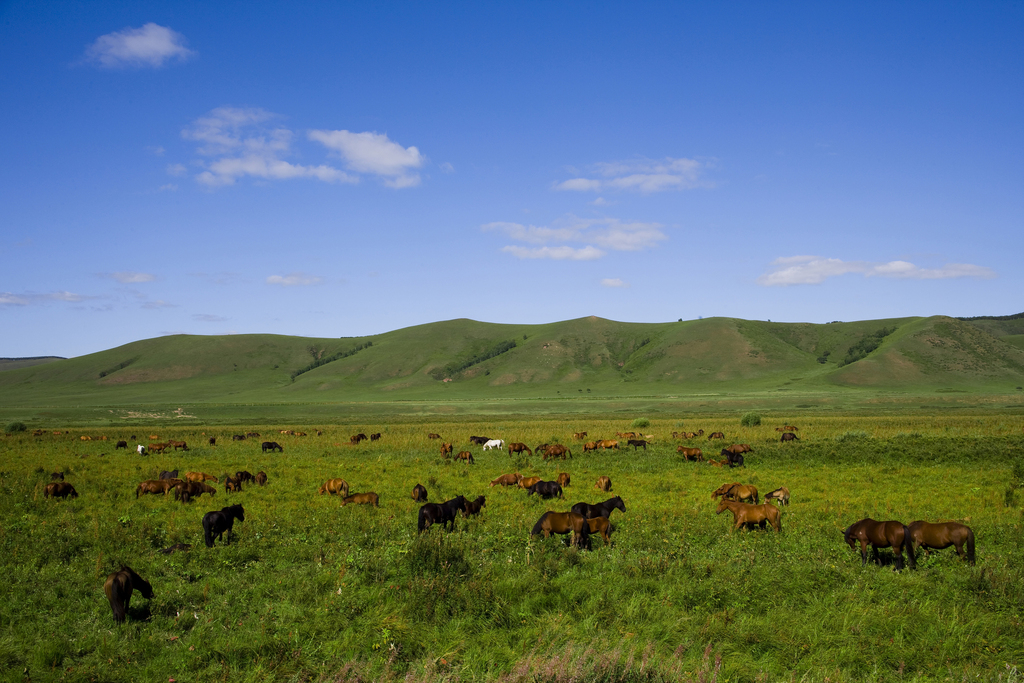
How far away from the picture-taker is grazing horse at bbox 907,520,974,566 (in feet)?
37.0

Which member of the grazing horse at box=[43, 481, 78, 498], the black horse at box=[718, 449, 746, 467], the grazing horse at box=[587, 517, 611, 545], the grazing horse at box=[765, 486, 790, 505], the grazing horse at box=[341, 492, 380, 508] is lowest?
the black horse at box=[718, 449, 746, 467]

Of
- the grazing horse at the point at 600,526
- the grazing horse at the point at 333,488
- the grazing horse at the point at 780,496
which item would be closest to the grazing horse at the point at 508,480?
the grazing horse at the point at 333,488

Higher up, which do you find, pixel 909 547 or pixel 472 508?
pixel 909 547

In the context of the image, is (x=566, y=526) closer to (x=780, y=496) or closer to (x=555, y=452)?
(x=780, y=496)

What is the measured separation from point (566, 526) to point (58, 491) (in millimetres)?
16459

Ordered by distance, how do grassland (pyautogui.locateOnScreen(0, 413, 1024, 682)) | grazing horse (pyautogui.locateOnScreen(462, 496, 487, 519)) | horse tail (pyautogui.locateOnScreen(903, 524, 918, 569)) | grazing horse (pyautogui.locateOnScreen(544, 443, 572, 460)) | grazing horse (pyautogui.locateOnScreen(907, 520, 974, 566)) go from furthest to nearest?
grazing horse (pyautogui.locateOnScreen(544, 443, 572, 460))
grazing horse (pyautogui.locateOnScreen(462, 496, 487, 519))
grazing horse (pyautogui.locateOnScreen(907, 520, 974, 566))
horse tail (pyautogui.locateOnScreen(903, 524, 918, 569))
grassland (pyautogui.locateOnScreen(0, 413, 1024, 682))

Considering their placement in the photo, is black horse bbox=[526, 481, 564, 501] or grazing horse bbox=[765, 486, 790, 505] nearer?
grazing horse bbox=[765, 486, 790, 505]

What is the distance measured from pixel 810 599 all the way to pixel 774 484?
13246 millimetres

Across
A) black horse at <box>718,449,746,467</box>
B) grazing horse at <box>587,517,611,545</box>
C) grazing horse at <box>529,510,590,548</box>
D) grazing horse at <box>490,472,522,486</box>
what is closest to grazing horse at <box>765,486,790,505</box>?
grazing horse at <box>587,517,611,545</box>

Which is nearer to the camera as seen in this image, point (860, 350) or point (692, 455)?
point (692, 455)

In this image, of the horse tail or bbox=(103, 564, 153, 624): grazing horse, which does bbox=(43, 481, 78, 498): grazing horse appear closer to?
bbox=(103, 564, 153, 624): grazing horse

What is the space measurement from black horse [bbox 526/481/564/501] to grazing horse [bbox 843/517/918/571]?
9057 mm

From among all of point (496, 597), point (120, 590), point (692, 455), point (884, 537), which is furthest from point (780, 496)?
point (120, 590)

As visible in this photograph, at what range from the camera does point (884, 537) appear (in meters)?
11.6
